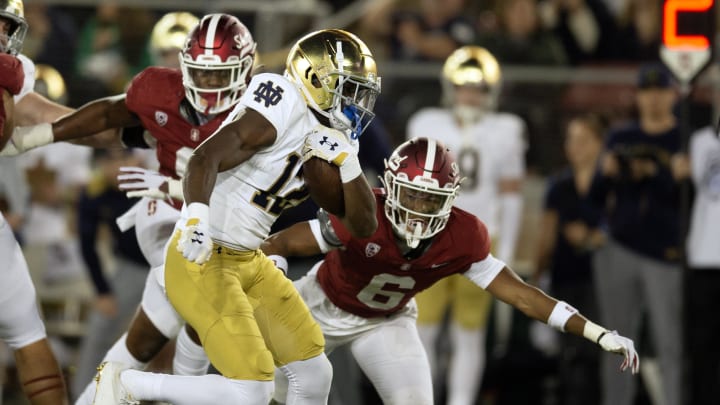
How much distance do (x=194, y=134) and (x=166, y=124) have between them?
5.6 inches

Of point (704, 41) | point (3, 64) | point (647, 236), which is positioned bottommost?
point (647, 236)

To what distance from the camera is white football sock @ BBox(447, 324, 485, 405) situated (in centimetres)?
833

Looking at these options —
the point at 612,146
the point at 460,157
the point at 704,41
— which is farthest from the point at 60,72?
the point at 704,41

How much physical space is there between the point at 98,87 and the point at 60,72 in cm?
39

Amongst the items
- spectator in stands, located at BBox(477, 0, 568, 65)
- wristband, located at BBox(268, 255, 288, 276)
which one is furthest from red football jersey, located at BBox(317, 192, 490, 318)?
spectator in stands, located at BBox(477, 0, 568, 65)

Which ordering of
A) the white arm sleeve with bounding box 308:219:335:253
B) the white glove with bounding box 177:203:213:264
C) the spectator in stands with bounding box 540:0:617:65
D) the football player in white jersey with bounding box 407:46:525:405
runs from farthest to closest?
the spectator in stands with bounding box 540:0:617:65
the football player in white jersey with bounding box 407:46:525:405
the white arm sleeve with bounding box 308:219:335:253
the white glove with bounding box 177:203:213:264

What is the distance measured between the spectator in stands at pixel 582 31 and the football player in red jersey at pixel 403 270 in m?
5.11

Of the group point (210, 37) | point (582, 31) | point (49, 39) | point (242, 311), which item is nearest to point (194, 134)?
point (210, 37)

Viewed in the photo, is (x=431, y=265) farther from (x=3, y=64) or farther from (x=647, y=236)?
(x=647, y=236)

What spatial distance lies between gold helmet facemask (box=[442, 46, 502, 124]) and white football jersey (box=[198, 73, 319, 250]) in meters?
3.33

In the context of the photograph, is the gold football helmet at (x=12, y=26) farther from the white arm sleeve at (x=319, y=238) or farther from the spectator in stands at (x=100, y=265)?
the spectator in stands at (x=100, y=265)

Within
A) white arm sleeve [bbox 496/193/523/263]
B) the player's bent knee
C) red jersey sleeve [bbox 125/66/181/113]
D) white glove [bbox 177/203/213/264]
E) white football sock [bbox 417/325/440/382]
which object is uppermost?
red jersey sleeve [bbox 125/66/181/113]

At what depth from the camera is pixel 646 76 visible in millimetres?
8664

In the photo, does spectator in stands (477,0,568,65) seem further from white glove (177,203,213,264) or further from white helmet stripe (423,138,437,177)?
white glove (177,203,213,264)
